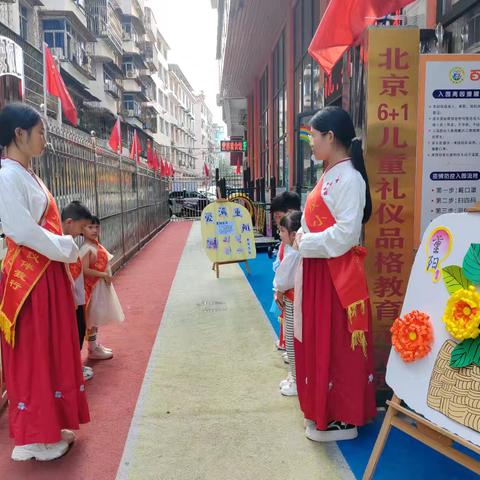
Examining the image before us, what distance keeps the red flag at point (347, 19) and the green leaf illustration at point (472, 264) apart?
1628 mm

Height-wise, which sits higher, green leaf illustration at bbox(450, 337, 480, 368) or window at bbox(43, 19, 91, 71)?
window at bbox(43, 19, 91, 71)

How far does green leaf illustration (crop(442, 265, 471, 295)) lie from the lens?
1.86 meters

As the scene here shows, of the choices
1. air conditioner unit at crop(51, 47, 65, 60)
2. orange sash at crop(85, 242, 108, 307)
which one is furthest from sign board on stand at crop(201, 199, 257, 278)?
air conditioner unit at crop(51, 47, 65, 60)

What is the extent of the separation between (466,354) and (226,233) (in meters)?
5.62

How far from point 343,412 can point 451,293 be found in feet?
3.49

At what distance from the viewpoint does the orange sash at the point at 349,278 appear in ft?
8.10

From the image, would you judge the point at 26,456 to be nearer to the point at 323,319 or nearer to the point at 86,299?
the point at 86,299

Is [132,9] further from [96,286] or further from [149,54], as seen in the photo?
[96,286]

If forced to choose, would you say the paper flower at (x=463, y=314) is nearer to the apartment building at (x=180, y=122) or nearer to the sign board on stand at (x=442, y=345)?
the sign board on stand at (x=442, y=345)

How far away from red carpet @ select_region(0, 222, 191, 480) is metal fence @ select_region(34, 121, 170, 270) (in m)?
→ 1.44

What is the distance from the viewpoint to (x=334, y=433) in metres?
2.68

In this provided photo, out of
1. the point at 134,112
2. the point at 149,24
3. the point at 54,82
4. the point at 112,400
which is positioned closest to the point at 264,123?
the point at 54,82

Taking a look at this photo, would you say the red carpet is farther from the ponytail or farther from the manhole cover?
the ponytail

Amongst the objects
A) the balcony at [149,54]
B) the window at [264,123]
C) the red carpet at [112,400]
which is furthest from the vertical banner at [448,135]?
the balcony at [149,54]
